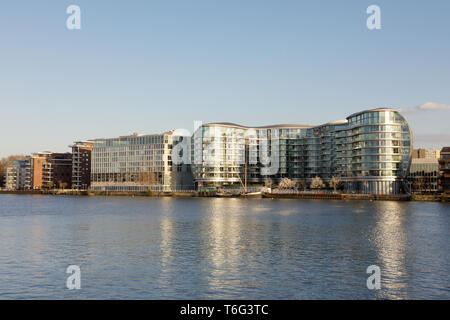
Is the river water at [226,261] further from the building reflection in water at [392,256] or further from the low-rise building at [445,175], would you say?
the low-rise building at [445,175]

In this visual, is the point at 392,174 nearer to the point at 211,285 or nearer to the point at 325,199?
the point at 325,199

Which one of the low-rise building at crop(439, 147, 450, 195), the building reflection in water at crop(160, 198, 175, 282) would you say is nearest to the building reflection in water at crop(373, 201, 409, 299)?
the building reflection in water at crop(160, 198, 175, 282)

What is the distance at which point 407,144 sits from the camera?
18500 cm

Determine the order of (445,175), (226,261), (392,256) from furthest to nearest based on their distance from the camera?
(445,175) → (392,256) → (226,261)

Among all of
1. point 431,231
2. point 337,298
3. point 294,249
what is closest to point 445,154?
point 431,231

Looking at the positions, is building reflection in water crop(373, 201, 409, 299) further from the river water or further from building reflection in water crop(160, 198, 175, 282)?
building reflection in water crop(160, 198, 175, 282)

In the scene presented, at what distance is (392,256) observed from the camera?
49.8 metres

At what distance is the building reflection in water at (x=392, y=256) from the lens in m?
35.4

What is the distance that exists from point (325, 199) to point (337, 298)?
16769cm

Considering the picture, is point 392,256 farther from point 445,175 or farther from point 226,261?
point 445,175

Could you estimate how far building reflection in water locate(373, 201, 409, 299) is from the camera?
35.4m

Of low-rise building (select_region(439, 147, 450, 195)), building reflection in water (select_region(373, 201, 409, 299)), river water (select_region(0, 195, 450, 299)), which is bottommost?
building reflection in water (select_region(373, 201, 409, 299))

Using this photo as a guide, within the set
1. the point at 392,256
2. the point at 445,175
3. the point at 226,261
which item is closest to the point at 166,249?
the point at 226,261

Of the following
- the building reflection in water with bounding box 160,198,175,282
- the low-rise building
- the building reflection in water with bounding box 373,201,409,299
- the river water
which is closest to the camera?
the river water
